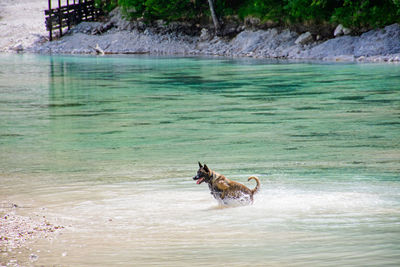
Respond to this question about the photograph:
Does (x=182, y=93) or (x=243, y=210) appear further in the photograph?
(x=182, y=93)

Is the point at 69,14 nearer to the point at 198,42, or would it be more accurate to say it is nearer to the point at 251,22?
the point at 198,42

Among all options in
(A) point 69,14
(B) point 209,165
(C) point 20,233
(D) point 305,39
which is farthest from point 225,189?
(A) point 69,14

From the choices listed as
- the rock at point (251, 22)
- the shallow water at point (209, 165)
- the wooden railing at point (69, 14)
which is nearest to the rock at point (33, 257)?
the shallow water at point (209, 165)

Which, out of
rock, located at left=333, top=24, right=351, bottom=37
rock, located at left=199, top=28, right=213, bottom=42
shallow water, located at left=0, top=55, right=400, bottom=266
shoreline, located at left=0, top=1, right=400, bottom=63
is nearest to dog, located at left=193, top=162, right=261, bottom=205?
shallow water, located at left=0, top=55, right=400, bottom=266

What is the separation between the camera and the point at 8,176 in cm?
997

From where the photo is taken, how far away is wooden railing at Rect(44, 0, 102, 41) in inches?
1885

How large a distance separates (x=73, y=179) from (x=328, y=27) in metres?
29.7

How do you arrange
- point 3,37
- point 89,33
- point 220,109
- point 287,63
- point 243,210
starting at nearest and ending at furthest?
point 243,210
point 220,109
point 287,63
point 89,33
point 3,37

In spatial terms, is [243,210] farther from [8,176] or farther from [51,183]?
[8,176]

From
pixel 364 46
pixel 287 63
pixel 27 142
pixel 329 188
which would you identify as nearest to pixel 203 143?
pixel 27 142

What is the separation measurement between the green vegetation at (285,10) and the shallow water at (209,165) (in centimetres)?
1202

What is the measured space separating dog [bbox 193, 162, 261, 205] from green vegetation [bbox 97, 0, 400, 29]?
25927 millimetres

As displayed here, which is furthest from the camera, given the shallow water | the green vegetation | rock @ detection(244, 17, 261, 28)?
rock @ detection(244, 17, 261, 28)

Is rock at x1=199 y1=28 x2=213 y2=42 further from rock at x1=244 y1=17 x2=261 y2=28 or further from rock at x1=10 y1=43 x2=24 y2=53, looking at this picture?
rock at x1=10 y1=43 x2=24 y2=53
